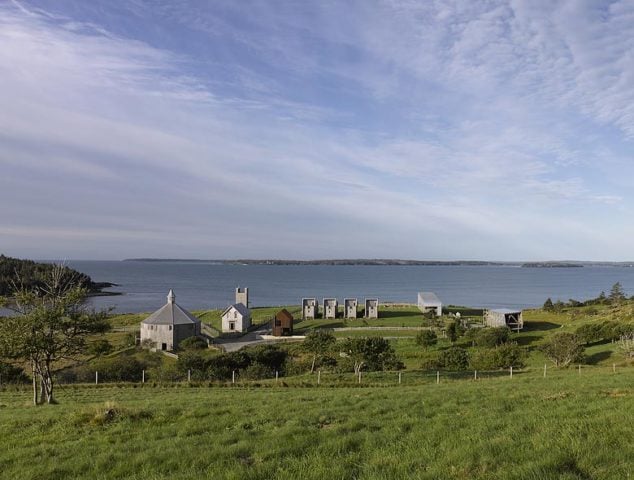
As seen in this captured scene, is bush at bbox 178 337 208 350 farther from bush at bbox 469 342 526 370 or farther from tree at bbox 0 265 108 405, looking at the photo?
tree at bbox 0 265 108 405

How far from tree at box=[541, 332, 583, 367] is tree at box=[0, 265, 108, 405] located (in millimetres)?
30837

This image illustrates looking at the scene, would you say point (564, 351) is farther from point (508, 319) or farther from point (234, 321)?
point (234, 321)

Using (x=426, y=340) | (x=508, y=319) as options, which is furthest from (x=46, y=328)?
(x=508, y=319)

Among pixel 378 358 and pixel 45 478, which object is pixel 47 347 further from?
pixel 378 358

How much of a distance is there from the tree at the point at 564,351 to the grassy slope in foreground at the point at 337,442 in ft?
82.4

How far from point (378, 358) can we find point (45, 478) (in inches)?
1173

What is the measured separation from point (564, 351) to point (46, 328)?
110 feet

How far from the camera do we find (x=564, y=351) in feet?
115

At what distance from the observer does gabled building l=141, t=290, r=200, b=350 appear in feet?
183

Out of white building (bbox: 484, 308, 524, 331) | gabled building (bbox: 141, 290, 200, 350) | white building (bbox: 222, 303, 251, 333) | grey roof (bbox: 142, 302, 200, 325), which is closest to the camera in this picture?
gabled building (bbox: 141, 290, 200, 350)

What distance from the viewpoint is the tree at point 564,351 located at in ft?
114

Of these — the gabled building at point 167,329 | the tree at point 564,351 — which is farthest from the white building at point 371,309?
the tree at point 564,351

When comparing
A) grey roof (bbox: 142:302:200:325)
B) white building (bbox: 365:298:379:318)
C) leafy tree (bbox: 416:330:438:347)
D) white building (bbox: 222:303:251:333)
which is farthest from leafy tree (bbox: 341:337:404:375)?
white building (bbox: 365:298:379:318)

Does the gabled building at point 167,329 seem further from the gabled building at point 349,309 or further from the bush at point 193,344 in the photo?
the gabled building at point 349,309
